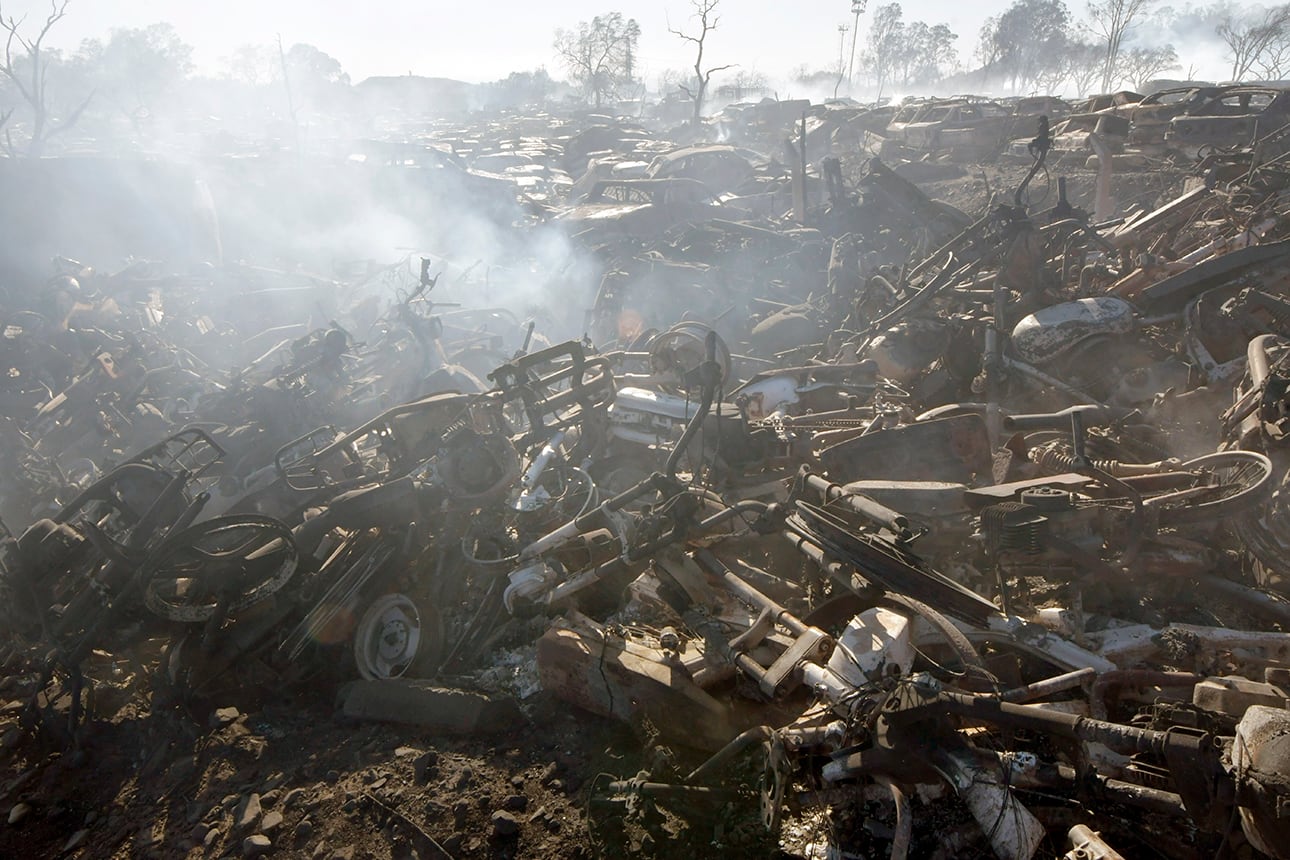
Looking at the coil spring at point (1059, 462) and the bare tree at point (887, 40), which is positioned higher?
the bare tree at point (887, 40)

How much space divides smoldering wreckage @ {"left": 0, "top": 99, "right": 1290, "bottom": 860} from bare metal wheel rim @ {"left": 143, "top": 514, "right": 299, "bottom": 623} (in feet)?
0.08

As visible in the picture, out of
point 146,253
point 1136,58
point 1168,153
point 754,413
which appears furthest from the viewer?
point 1136,58

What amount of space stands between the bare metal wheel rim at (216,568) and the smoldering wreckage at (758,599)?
0.02m

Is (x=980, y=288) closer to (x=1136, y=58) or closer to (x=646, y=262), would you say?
(x=646, y=262)

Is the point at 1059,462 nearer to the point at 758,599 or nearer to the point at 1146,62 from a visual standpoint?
the point at 758,599

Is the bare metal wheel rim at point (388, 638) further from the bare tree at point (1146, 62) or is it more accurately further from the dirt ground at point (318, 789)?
the bare tree at point (1146, 62)

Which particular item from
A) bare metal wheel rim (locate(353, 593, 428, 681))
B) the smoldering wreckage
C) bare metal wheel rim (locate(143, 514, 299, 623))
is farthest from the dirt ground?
bare metal wheel rim (locate(143, 514, 299, 623))

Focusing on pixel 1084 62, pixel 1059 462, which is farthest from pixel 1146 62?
pixel 1059 462

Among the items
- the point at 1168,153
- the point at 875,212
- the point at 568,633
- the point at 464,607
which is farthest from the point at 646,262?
the point at 1168,153

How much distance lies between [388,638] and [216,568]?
4.17 ft

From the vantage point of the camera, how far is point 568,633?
4199mm

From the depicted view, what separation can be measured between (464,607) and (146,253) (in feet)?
76.5

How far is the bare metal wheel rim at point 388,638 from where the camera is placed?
193 inches

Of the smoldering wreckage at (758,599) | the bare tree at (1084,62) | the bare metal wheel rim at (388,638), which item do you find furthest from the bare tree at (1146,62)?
the bare metal wheel rim at (388,638)
